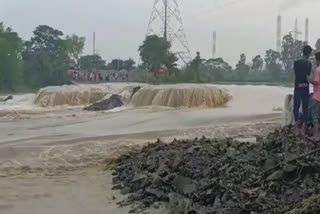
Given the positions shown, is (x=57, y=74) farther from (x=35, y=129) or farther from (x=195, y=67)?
(x=35, y=129)

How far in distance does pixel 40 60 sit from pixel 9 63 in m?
3.56

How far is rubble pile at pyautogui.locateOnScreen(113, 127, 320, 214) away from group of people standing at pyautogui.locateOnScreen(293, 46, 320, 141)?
0.32 m

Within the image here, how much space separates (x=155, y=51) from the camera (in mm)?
40438

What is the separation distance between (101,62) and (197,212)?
5428 centimetres

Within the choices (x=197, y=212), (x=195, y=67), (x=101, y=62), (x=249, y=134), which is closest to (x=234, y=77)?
(x=195, y=67)

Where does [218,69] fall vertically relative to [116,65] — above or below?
below

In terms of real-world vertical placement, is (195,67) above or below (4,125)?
above

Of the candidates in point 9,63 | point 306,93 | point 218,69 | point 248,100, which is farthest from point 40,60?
point 306,93

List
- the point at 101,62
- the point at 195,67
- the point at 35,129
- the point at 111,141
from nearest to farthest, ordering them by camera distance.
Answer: the point at 111,141 < the point at 35,129 < the point at 195,67 < the point at 101,62

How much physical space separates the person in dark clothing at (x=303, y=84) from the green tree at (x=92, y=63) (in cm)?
4903

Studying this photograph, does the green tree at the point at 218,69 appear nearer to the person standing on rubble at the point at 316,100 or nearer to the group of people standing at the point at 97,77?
the group of people standing at the point at 97,77

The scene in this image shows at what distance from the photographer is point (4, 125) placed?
21500 millimetres

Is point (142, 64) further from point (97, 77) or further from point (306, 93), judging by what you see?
point (306, 93)

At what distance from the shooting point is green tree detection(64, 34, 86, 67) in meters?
55.4
